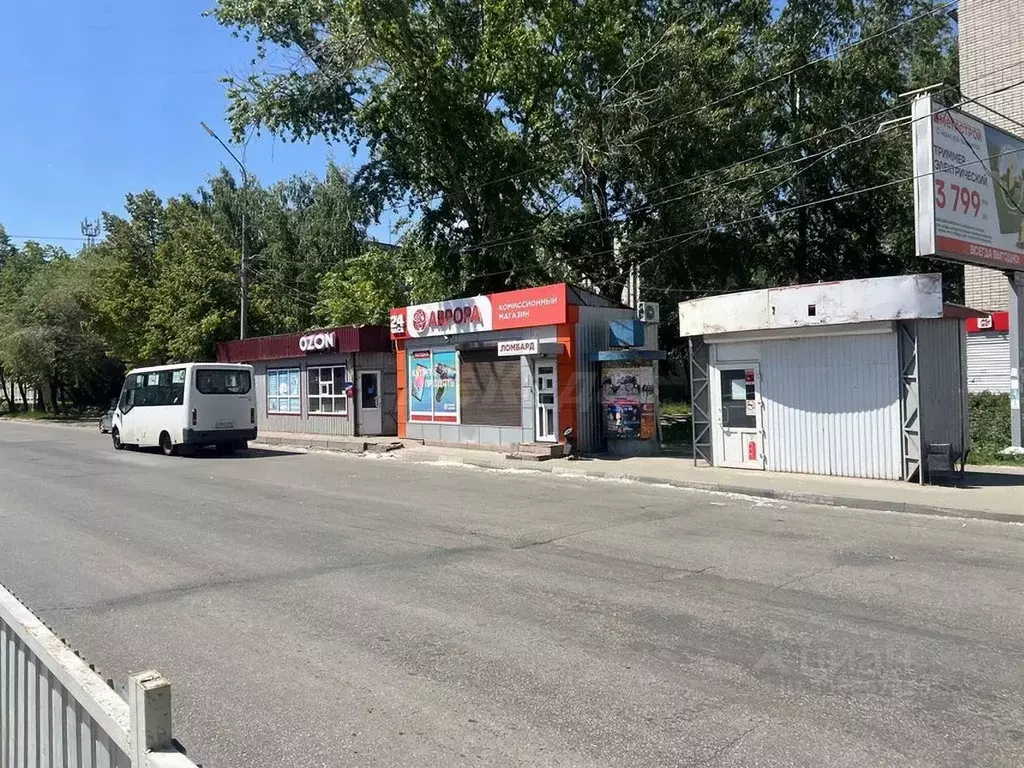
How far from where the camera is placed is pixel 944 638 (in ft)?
18.9

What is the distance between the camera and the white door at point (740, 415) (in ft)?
52.8

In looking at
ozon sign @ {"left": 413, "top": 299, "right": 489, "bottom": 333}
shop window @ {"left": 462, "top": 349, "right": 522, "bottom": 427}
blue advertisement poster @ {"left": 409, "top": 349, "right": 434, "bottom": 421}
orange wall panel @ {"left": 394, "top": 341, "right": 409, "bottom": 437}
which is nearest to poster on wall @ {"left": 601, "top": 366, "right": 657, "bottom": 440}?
shop window @ {"left": 462, "top": 349, "right": 522, "bottom": 427}

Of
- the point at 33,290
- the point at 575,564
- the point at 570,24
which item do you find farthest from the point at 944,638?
the point at 33,290

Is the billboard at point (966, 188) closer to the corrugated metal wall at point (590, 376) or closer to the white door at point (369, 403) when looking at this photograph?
the corrugated metal wall at point (590, 376)

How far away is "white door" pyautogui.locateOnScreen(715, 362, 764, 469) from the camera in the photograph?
16094 mm

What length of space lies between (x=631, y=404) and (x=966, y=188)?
330 inches

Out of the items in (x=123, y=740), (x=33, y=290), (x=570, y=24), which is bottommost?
(x=123, y=740)

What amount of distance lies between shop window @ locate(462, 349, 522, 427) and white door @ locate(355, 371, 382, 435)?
548cm

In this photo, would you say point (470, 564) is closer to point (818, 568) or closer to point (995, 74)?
point (818, 568)

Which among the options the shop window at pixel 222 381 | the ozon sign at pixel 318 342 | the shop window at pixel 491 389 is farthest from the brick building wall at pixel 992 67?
the shop window at pixel 222 381

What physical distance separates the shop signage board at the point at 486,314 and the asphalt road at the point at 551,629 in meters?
9.05

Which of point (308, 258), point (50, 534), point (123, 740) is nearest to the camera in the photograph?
point (123, 740)

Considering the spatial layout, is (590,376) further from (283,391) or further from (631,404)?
(283,391)

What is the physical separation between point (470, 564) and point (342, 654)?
2.81m
